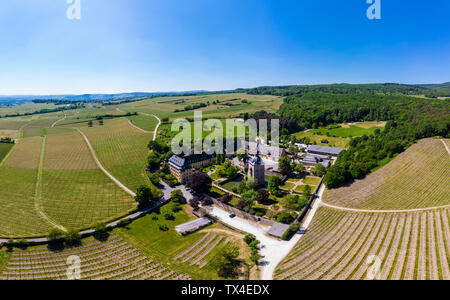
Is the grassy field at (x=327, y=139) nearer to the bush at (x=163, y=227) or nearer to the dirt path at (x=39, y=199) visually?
the bush at (x=163, y=227)

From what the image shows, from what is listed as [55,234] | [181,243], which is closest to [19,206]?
[55,234]

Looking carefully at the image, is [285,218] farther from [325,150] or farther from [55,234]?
[325,150]

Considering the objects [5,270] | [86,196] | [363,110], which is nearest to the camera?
[5,270]

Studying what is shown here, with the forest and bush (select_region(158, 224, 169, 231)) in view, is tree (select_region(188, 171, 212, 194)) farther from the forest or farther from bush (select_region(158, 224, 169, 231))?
the forest

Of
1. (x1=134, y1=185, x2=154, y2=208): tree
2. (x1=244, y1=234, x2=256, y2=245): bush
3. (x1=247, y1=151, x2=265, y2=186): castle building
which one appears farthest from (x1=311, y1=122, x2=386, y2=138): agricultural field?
(x1=134, y1=185, x2=154, y2=208): tree

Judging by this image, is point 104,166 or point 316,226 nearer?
point 316,226
